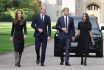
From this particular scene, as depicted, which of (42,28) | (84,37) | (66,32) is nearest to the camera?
(42,28)

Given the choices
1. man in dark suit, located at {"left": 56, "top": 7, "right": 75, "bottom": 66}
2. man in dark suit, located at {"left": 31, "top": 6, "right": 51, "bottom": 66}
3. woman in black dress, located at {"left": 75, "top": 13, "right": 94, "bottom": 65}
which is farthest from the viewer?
woman in black dress, located at {"left": 75, "top": 13, "right": 94, "bottom": 65}

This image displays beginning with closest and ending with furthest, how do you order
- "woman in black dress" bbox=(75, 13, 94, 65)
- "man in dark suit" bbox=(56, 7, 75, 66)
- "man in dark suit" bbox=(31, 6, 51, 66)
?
1. "man in dark suit" bbox=(31, 6, 51, 66)
2. "man in dark suit" bbox=(56, 7, 75, 66)
3. "woman in black dress" bbox=(75, 13, 94, 65)

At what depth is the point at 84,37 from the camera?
1938cm

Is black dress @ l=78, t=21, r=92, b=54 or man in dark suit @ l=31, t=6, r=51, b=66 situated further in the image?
black dress @ l=78, t=21, r=92, b=54

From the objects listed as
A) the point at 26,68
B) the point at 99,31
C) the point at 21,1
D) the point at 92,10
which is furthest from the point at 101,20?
the point at 26,68

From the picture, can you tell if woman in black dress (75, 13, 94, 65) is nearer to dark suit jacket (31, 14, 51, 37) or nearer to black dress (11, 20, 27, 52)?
dark suit jacket (31, 14, 51, 37)

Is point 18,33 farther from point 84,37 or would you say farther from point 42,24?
point 84,37

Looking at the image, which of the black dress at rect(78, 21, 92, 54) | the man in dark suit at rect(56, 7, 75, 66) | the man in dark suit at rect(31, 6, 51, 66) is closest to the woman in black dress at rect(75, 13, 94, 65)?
the black dress at rect(78, 21, 92, 54)

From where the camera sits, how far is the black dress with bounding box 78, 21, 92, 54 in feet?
63.2

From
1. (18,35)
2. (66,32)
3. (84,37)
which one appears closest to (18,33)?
(18,35)

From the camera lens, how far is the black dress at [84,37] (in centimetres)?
1925

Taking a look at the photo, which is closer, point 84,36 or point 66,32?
point 66,32

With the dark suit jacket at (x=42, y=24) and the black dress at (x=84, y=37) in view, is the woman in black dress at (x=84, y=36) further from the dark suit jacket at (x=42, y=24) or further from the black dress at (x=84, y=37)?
the dark suit jacket at (x=42, y=24)

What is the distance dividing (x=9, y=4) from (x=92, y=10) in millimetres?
62164
